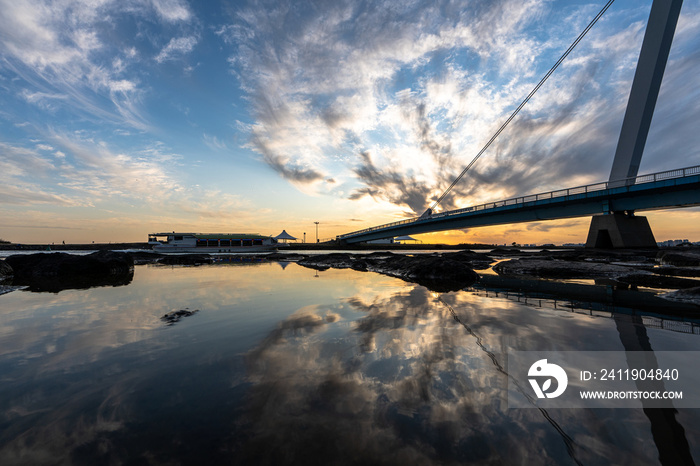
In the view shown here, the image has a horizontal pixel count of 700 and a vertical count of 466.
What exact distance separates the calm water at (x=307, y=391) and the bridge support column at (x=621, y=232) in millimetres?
37931

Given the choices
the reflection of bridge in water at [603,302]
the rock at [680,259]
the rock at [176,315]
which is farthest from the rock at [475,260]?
the rock at [176,315]

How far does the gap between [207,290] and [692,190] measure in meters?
45.8

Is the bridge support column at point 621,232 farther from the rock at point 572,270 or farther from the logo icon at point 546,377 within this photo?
the logo icon at point 546,377

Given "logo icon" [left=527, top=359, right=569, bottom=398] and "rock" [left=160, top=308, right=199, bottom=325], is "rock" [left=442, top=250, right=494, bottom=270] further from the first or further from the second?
"rock" [left=160, top=308, right=199, bottom=325]

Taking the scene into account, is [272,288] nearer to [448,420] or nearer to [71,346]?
[71,346]

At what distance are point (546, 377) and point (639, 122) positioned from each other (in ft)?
154

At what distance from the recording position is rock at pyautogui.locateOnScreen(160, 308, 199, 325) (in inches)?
281

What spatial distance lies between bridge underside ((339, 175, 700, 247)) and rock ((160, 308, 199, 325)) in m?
44.1

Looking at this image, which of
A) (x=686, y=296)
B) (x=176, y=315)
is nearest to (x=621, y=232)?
(x=686, y=296)

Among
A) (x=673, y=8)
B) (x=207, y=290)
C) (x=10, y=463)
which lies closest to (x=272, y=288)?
(x=207, y=290)

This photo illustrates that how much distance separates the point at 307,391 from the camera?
3629mm


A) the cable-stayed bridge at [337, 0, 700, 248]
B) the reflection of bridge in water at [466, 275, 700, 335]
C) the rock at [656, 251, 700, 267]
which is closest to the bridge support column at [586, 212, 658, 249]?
the cable-stayed bridge at [337, 0, 700, 248]

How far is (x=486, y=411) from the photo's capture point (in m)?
3.13

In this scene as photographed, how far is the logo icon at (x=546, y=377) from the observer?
367 cm
